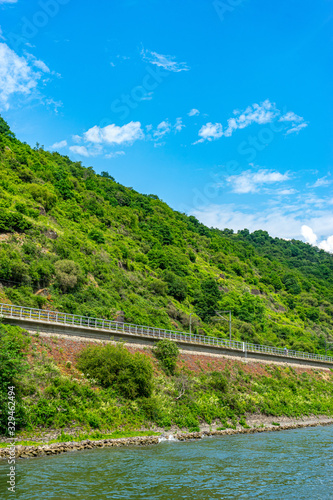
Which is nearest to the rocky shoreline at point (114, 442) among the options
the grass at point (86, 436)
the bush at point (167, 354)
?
A: the grass at point (86, 436)

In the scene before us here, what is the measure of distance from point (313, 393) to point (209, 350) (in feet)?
63.7

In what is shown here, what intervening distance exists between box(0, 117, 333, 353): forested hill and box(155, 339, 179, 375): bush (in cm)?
1490

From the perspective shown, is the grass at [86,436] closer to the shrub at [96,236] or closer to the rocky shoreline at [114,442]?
the rocky shoreline at [114,442]

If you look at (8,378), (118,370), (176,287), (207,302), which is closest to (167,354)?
(118,370)

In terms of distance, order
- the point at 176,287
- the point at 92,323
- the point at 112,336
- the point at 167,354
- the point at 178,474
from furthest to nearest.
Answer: the point at 176,287, the point at 167,354, the point at 92,323, the point at 112,336, the point at 178,474

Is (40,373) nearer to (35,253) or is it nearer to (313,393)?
(35,253)

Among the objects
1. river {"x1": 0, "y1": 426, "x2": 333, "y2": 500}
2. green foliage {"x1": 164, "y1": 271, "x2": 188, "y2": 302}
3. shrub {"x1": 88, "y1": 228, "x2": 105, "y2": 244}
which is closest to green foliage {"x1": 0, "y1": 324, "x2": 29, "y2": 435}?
river {"x1": 0, "y1": 426, "x2": 333, "y2": 500}

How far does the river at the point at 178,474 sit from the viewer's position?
18.7 meters

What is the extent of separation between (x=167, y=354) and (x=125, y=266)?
158 feet

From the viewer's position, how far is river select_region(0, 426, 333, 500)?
1873 cm

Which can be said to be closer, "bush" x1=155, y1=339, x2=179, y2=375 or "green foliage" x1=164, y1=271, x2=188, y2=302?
"bush" x1=155, y1=339, x2=179, y2=375

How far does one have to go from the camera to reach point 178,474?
2198cm

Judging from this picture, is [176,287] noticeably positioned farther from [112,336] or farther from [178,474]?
[178,474]

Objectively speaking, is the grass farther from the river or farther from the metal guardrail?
the metal guardrail
